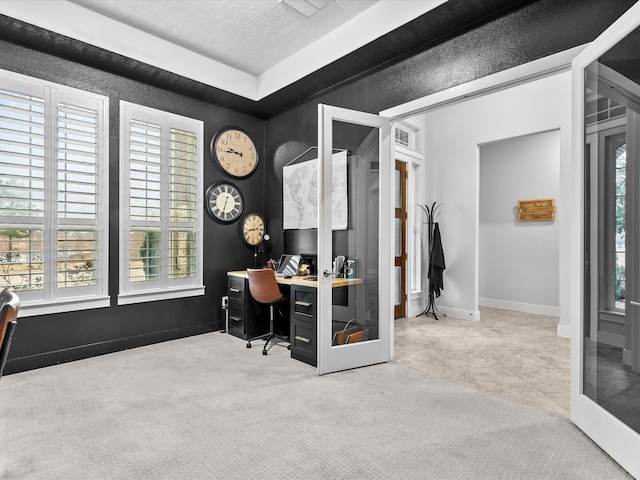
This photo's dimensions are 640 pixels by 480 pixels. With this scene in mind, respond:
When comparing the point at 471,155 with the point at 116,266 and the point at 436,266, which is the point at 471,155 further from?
the point at 116,266

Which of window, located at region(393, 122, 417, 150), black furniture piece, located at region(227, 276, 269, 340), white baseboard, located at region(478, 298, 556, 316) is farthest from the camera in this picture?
white baseboard, located at region(478, 298, 556, 316)

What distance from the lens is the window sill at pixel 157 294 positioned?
150 inches

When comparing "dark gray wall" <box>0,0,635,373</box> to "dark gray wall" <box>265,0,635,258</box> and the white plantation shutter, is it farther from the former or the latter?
the white plantation shutter

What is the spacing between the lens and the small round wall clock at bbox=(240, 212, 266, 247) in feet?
15.8

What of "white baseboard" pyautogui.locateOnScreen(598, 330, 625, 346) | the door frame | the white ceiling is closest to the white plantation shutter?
the white ceiling

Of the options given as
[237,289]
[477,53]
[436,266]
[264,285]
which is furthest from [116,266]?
[436,266]

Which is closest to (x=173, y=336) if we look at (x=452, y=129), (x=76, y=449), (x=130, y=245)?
(x=130, y=245)

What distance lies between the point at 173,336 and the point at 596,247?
157 inches

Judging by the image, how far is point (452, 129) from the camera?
5.68m

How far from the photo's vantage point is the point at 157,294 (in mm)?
4047

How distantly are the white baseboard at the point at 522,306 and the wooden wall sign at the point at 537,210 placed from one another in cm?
138

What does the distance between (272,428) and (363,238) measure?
1.80 m

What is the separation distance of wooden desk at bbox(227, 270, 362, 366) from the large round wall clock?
137cm

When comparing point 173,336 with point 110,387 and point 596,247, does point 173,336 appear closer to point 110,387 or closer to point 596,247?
point 110,387
